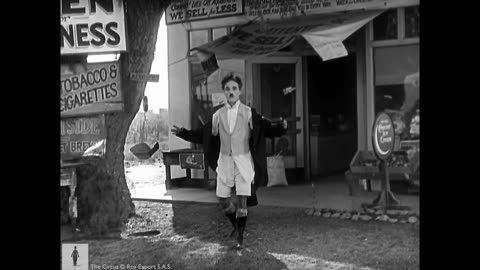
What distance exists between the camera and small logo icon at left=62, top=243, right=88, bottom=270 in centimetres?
508

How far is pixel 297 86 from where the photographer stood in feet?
19.8

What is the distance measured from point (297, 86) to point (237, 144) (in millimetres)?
1173

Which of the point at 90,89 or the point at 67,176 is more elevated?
Result: the point at 90,89

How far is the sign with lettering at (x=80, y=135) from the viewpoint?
5.40m

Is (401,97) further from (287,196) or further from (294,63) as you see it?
(287,196)

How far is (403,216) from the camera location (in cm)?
555

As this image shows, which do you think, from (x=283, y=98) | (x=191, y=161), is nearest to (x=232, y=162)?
(x=191, y=161)

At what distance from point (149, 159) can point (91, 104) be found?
80cm

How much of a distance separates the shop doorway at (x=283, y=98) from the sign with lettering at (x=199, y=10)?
2.00ft

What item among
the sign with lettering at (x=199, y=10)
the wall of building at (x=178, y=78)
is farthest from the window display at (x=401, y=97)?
the wall of building at (x=178, y=78)

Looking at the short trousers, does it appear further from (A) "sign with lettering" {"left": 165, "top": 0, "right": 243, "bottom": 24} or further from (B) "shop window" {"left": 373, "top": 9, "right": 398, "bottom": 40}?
(B) "shop window" {"left": 373, "top": 9, "right": 398, "bottom": 40}

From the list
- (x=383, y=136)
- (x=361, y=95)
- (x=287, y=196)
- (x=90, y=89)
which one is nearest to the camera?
(x=90, y=89)
